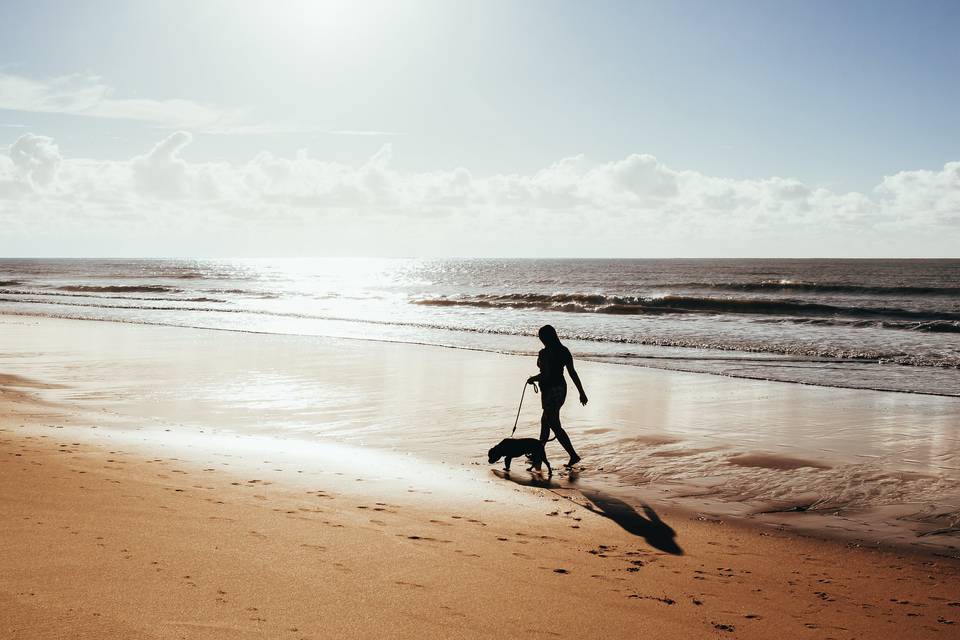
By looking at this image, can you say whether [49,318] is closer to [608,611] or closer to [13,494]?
[13,494]

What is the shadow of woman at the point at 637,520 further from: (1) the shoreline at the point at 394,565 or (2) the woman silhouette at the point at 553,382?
(2) the woman silhouette at the point at 553,382

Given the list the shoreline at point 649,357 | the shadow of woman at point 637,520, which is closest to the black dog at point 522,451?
the shadow of woman at point 637,520

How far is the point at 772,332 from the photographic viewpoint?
91.6ft

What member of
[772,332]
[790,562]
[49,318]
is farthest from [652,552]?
[49,318]

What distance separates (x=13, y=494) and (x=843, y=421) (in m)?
11.3

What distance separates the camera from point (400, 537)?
18.3 feet

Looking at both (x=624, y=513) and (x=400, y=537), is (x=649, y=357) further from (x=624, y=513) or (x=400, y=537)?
(x=400, y=537)

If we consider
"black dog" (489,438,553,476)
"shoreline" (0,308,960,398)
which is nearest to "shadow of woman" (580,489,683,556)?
"black dog" (489,438,553,476)

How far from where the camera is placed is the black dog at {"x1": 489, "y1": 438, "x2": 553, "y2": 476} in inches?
328

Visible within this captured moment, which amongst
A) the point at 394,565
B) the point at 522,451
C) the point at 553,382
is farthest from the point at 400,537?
the point at 553,382

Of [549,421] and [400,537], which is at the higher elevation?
[549,421]

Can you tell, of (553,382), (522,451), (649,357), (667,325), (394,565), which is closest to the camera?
(394,565)

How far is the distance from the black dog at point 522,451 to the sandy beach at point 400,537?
0.75ft

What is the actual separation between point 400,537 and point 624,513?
7.68 ft
